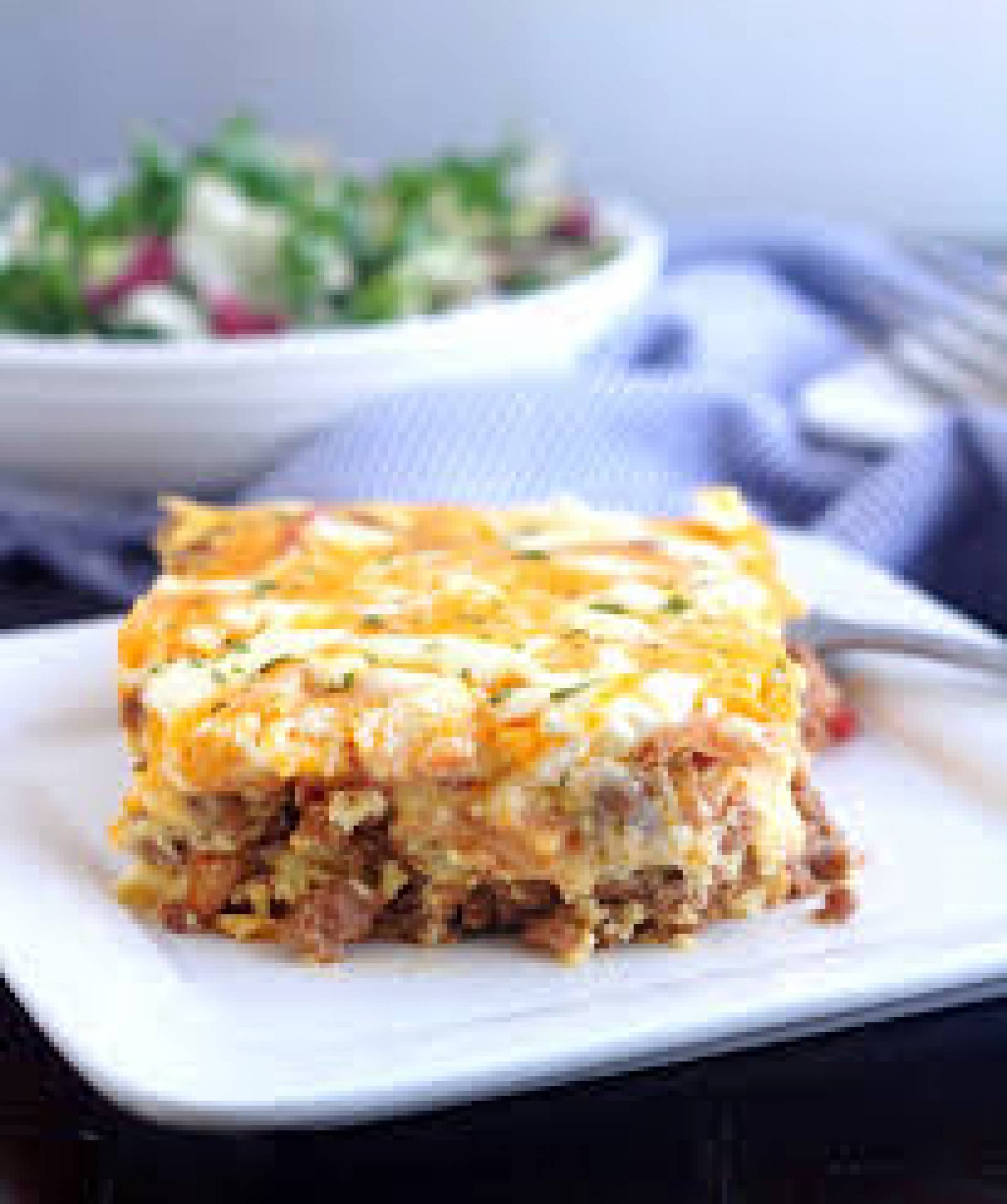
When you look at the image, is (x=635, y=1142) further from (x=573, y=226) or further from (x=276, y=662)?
(x=573, y=226)

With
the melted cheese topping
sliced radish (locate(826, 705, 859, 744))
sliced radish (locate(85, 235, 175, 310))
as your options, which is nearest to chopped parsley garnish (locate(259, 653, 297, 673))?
the melted cheese topping

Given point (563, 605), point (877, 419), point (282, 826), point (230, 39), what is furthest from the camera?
point (230, 39)

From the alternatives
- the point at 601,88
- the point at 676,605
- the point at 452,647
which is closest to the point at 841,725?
the point at 676,605

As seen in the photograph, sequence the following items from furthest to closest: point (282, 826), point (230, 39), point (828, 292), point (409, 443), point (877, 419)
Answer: point (230, 39) → point (828, 292) → point (877, 419) → point (409, 443) → point (282, 826)

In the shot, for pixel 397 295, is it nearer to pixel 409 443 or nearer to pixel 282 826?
pixel 409 443

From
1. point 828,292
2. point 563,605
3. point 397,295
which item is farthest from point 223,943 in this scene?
point 828,292

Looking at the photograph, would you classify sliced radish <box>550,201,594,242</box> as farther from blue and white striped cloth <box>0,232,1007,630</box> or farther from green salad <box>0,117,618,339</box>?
blue and white striped cloth <box>0,232,1007,630</box>

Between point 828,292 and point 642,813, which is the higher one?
point 642,813
